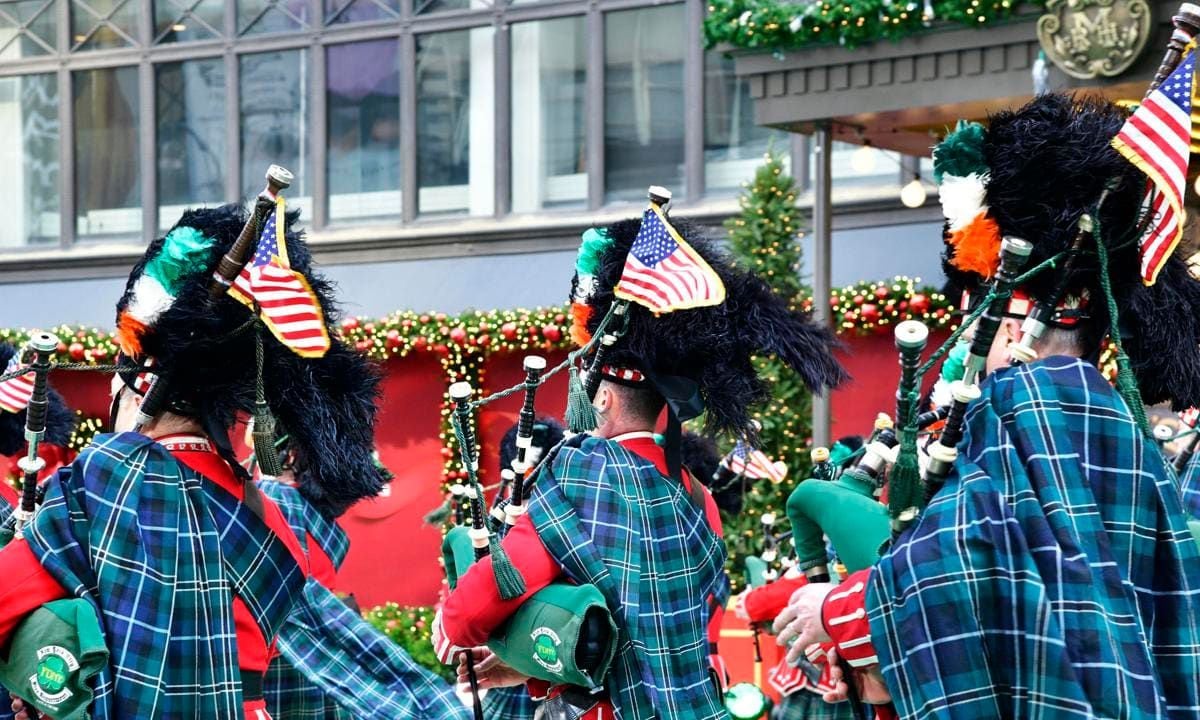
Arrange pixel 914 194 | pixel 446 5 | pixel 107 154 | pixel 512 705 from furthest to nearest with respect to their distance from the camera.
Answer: pixel 107 154 → pixel 446 5 → pixel 914 194 → pixel 512 705

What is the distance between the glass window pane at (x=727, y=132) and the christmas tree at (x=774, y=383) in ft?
7.77

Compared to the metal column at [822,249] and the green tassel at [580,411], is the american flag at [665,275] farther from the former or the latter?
the metal column at [822,249]

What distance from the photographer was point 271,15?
16.2 m

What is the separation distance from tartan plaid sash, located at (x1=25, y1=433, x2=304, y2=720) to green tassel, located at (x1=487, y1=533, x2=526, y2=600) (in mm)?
731

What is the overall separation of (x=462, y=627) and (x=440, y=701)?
154cm

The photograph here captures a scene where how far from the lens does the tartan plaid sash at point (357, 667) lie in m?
6.32

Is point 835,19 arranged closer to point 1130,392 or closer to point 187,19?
point 1130,392

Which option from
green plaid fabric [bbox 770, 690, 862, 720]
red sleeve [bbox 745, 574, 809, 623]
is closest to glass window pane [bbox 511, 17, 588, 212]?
green plaid fabric [bbox 770, 690, 862, 720]

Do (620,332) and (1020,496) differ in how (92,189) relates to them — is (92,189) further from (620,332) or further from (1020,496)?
(1020,496)

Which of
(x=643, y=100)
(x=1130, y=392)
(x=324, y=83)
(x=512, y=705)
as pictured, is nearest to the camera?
(x=1130, y=392)

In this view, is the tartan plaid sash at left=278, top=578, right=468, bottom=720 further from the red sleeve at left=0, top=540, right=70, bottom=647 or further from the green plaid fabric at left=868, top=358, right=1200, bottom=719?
the green plaid fabric at left=868, top=358, right=1200, bottom=719

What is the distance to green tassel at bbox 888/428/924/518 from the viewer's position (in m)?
3.60

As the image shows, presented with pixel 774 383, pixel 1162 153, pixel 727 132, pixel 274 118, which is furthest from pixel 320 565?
pixel 274 118

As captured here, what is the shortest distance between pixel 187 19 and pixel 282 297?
12678mm
